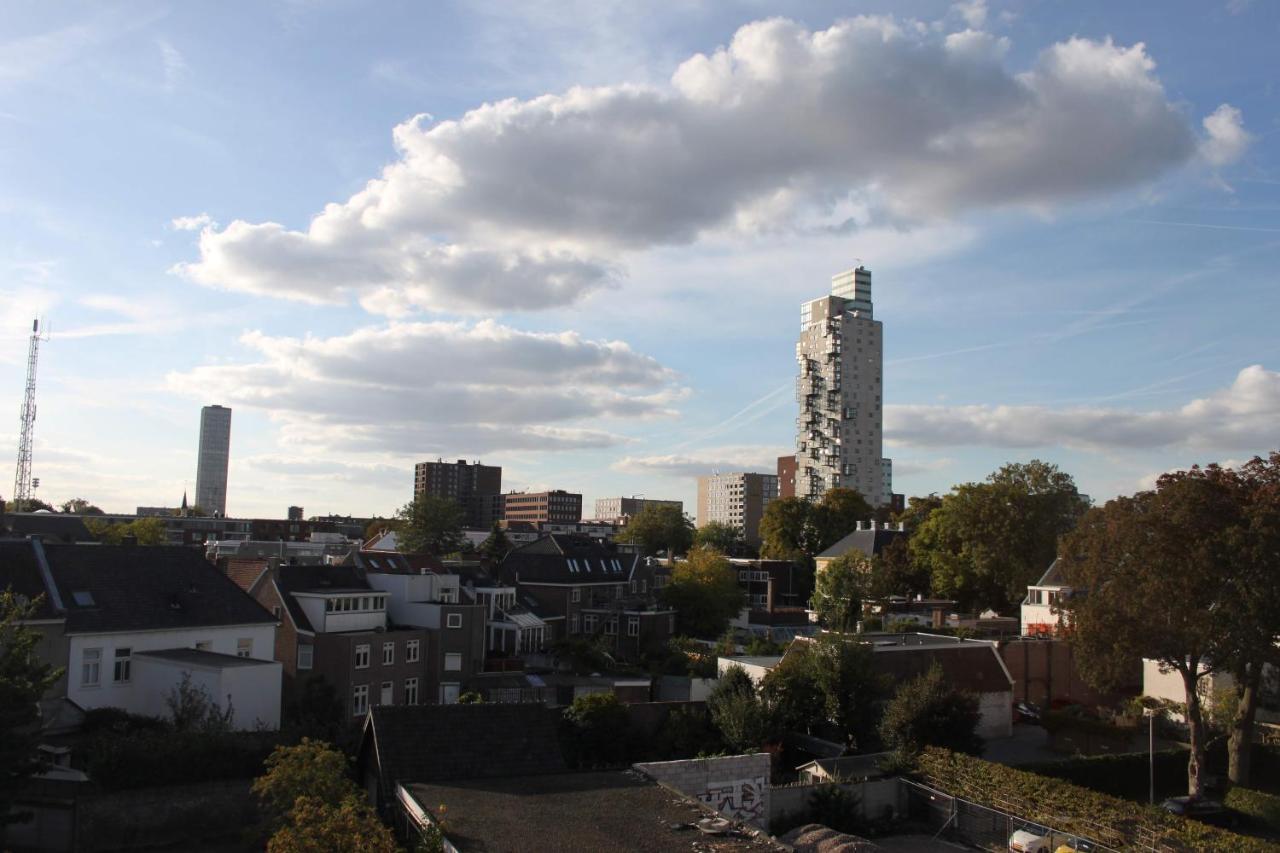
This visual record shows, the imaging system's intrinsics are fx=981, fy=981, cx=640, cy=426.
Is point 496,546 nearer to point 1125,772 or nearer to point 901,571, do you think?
point 901,571

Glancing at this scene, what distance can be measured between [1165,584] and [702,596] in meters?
41.1

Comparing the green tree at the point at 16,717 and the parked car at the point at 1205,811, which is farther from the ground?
the green tree at the point at 16,717

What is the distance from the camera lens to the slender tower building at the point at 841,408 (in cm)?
14450

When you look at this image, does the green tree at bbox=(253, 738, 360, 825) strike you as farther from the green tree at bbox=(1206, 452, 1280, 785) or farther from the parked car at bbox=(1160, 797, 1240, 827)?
the green tree at bbox=(1206, 452, 1280, 785)

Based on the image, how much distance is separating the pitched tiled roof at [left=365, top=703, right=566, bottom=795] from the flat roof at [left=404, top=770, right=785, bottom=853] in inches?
19.8

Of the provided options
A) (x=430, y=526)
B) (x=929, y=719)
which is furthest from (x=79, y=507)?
(x=929, y=719)

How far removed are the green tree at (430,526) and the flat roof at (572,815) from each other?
84.8m

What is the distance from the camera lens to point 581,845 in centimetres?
1825

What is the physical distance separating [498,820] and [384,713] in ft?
17.0

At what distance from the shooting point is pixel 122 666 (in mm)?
34531

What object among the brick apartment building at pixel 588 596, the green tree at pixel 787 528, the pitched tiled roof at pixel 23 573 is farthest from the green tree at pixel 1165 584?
the green tree at pixel 787 528

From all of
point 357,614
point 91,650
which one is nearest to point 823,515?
point 357,614

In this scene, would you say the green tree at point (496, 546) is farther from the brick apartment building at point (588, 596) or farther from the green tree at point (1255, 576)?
the green tree at point (1255, 576)

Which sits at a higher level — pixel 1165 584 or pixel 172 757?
pixel 1165 584
